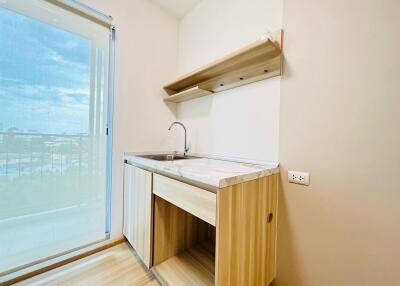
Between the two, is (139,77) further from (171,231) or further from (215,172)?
(171,231)

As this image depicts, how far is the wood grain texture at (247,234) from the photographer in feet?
2.52

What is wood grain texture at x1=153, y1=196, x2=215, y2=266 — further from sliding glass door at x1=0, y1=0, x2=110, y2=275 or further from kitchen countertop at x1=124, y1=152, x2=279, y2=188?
sliding glass door at x1=0, y1=0, x2=110, y2=275

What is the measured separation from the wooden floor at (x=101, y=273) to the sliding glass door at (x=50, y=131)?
14 cm

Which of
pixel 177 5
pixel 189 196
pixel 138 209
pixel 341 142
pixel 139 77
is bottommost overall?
pixel 138 209

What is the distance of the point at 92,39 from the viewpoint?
1517mm

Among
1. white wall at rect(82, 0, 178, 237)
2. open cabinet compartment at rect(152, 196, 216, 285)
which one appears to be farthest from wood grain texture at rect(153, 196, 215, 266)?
white wall at rect(82, 0, 178, 237)

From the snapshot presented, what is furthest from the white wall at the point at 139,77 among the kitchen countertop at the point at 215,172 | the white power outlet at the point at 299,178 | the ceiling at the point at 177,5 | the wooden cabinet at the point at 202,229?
the white power outlet at the point at 299,178

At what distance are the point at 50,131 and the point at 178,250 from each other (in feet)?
4.94

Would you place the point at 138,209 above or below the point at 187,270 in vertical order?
above

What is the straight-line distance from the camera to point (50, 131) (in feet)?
4.40

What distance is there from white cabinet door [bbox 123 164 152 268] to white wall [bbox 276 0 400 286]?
984 mm

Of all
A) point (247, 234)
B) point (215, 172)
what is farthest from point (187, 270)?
point (215, 172)

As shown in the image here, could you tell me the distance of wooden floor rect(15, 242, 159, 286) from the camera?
123 centimetres

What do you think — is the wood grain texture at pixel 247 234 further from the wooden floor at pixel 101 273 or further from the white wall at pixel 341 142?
the wooden floor at pixel 101 273
